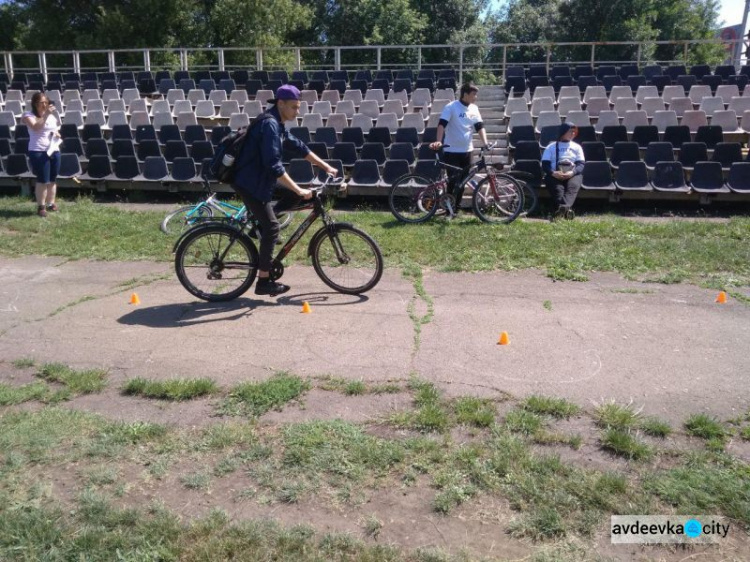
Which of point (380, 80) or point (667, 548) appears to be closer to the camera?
point (667, 548)

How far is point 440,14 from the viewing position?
138 ft

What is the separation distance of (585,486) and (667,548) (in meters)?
0.48

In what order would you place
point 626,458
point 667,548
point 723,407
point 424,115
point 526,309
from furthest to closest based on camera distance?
1. point 424,115
2. point 526,309
3. point 723,407
4. point 626,458
5. point 667,548

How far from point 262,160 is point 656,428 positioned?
377cm

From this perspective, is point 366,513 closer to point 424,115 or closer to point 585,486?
point 585,486

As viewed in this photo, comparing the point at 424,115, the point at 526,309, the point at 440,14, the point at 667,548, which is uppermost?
the point at 440,14

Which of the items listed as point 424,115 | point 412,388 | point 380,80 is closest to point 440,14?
point 380,80

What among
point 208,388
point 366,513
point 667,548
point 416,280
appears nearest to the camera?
point 667,548

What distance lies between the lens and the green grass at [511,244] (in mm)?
7438

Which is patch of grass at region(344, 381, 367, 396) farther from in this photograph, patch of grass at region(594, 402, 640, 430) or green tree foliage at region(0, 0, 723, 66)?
green tree foliage at region(0, 0, 723, 66)

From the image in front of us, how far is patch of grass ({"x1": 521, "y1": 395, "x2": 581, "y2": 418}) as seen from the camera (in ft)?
13.8

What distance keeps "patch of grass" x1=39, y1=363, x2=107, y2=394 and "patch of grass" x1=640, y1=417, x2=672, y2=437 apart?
11.7ft

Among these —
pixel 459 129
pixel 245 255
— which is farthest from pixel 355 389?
pixel 459 129

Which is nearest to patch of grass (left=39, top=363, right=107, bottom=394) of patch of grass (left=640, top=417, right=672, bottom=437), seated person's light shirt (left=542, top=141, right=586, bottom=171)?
patch of grass (left=640, top=417, right=672, bottom=437)
